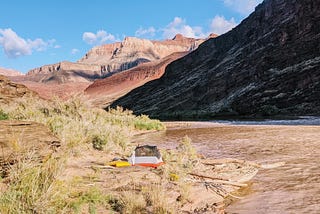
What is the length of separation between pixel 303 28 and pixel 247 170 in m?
53.4

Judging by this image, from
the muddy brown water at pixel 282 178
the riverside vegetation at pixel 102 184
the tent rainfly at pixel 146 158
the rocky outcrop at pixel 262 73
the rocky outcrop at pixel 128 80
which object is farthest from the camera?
the rocky outcrop at pixel 128 80

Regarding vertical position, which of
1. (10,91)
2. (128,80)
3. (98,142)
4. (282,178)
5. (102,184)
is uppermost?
→ (128,80)

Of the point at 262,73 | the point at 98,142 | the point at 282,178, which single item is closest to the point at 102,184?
the point at 282,178

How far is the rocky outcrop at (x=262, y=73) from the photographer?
52.1m

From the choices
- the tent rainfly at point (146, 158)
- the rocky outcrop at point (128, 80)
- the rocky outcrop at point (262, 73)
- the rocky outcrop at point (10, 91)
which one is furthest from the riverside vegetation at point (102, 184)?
the rocky outcrop at point (128, 80)

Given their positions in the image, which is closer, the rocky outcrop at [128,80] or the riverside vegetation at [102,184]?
the riverside vegetation at [102,184]

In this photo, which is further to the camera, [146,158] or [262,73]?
[262,73]

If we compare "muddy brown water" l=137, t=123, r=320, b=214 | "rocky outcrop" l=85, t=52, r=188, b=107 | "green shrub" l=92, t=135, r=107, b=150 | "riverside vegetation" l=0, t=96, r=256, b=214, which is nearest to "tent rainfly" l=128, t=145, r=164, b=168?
"riverside vegetation" l=0, t=96, r=256, b=214

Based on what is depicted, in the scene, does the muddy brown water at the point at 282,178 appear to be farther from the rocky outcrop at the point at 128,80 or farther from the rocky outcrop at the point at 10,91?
the rocky outcrop at the point at 128,80

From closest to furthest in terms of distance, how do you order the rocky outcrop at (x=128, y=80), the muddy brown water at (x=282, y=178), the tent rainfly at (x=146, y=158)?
the muddy brown water at (x=282, y=178) → the tent rainfly at (x=146, y=158) → the rocky outcrop at (x=128, y=80)

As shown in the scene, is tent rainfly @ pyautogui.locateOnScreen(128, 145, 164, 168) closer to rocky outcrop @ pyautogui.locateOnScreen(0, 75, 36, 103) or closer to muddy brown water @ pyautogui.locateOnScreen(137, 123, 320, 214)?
muddy brown water @ pyautogui.locateOnScreen(137, 123, 320, 214)

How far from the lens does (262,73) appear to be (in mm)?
61938

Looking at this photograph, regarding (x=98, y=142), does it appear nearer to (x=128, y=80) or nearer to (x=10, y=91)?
(x=10, y=91)

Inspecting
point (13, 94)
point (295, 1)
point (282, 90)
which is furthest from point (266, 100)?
point (13, 94)
